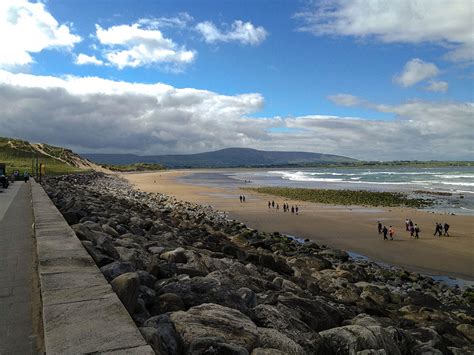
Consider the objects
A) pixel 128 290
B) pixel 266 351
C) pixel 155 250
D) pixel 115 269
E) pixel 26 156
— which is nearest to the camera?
pixel 266 351

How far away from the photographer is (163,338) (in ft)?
13.0

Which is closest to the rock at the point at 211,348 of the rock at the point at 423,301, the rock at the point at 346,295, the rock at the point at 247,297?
the rock at the point at 247,297

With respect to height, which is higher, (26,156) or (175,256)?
(26,156)

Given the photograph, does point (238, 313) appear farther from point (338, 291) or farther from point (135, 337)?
point (338, 291)

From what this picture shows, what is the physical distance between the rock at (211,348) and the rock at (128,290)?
1.13 m

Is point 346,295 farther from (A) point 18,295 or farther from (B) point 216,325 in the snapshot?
(A) point 18,295

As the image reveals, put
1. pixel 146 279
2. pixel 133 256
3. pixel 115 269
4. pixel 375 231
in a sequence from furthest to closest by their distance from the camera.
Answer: pixel 375 231 → pixel 133 256 → pixel 146 279 → pixel 115 269

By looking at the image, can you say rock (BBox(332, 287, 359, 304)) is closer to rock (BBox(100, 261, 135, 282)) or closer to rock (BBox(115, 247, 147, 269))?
rock (BBox(115, 247, 147, 269))

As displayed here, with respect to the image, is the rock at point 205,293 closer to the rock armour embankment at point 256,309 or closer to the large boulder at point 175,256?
the rock armour embankment at point 256,309

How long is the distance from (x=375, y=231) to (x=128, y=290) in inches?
948

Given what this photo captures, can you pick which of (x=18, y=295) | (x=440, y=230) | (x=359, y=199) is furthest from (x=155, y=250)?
(x=359, y=199)

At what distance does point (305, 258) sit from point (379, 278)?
286 centimetres

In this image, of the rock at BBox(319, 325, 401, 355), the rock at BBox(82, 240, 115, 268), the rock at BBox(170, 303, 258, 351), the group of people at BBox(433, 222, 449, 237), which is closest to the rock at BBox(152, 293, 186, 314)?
the rock at BBox(170, 303, 258, 351)

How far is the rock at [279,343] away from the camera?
450 centimetres
